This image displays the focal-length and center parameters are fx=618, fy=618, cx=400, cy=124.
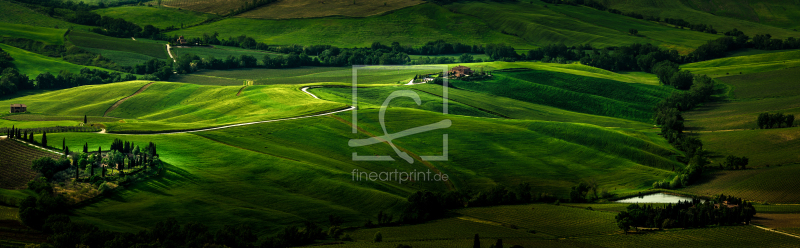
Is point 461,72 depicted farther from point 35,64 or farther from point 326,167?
point 35,64

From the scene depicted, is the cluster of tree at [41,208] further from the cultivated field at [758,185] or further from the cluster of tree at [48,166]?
the cultivated field at [758,185]

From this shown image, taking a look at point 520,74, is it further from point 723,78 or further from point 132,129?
point 132,129

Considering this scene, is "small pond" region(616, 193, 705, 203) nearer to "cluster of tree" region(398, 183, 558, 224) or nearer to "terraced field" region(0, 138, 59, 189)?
"cluster of tree" region(398, 183, 558, 224)

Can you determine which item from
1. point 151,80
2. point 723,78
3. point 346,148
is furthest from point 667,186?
point 151,80

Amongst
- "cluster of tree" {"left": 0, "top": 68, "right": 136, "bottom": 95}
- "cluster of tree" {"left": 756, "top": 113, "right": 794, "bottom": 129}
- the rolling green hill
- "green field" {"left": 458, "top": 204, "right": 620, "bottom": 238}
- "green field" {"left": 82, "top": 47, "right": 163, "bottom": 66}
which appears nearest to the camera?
the rolling green hill

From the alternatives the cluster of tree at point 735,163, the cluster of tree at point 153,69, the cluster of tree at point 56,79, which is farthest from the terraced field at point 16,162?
the cluster of tree at point 735,163

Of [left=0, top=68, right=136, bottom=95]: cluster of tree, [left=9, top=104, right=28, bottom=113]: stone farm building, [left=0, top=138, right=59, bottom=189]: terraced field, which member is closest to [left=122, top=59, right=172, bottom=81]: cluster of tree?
[left=0, top=68, right=136, bottom=95]: cluster of tree
